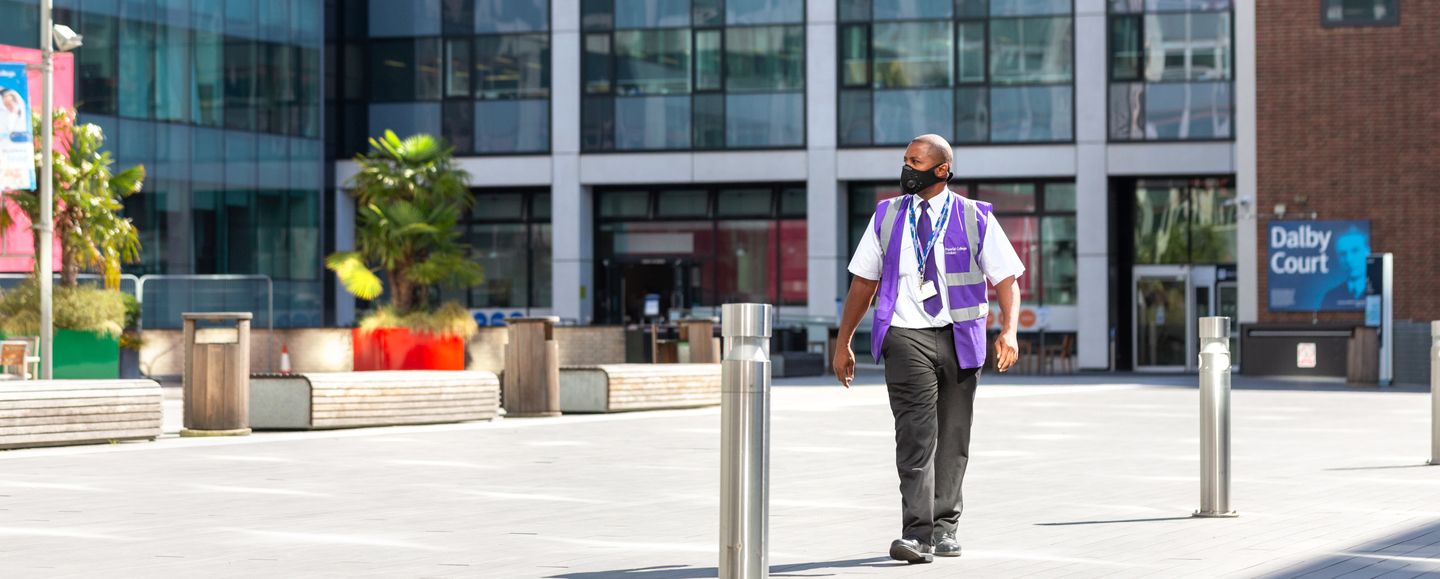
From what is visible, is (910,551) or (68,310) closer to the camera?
(910,551)

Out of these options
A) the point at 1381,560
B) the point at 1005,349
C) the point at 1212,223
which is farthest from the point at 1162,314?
the point at 1005,349

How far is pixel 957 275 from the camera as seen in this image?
7824 mm

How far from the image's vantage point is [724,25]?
42.0m

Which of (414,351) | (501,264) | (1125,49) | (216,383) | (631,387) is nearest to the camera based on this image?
(216,383)

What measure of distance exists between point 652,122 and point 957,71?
672cm

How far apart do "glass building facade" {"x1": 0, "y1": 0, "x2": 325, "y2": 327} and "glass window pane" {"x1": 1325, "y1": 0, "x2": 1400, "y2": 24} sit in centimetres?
1921

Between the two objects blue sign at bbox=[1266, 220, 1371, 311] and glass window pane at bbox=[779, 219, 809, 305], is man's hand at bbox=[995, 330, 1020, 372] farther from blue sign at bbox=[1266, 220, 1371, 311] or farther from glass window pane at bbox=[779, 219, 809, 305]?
glass window pane at bbox=[779, 219, 809, 305]

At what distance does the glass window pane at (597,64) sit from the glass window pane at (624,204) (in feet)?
8.59

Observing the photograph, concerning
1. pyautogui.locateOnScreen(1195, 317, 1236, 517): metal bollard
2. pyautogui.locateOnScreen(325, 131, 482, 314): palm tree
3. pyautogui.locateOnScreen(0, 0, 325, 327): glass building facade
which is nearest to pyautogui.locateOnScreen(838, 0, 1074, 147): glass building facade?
pyautogui.locateOnScreen(0, 0, 325, 327): glass building facade

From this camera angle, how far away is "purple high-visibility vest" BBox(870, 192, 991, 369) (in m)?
7.82

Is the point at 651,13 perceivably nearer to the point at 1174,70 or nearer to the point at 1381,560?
the point at 1174,70

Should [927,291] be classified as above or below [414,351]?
above

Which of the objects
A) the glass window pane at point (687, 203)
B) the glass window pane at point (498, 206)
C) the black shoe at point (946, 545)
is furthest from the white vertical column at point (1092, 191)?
the black shoe at point (946, 545)

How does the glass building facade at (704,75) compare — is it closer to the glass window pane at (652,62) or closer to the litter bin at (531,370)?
the glass window pane at (652,62)
